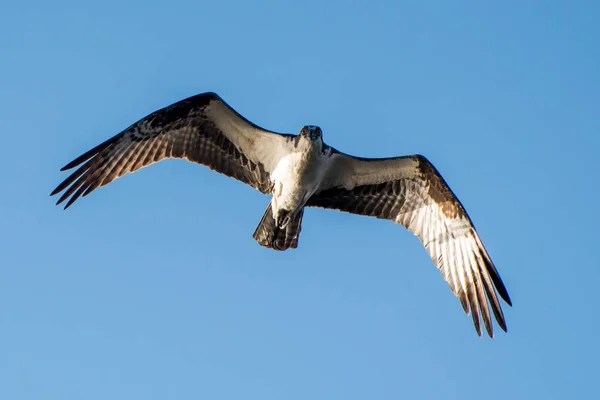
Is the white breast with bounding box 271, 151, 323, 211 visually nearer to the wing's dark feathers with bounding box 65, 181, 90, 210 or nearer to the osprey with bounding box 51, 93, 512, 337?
the osprey with bounding box 51, 93, 512, 337

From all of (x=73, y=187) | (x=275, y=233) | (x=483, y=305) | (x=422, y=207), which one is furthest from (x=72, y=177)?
(x=483, y=305)

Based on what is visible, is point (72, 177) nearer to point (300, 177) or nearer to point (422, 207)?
point (300, 177)

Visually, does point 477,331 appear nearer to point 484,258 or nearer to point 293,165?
point 484,258

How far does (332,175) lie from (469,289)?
2.69 meters

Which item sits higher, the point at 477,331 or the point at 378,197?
the point at 378,197

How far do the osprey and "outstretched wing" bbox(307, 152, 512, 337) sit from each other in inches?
0.6

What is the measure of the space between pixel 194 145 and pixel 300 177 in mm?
1751

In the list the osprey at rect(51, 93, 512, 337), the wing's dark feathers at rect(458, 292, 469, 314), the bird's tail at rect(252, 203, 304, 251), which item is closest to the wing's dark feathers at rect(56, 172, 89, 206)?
the osprey at rect(51, 93, 512, 337)

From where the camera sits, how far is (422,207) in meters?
12.7

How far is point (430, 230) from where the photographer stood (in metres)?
12.7

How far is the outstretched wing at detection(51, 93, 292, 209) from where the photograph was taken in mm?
11797

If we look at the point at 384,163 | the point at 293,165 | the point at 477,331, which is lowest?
the point at 477,331

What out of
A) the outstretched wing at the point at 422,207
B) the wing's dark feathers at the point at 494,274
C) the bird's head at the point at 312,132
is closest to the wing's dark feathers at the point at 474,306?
the outstretched wing at the point at 422,207

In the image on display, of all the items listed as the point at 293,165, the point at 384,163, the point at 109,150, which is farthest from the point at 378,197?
the point at 109,150
